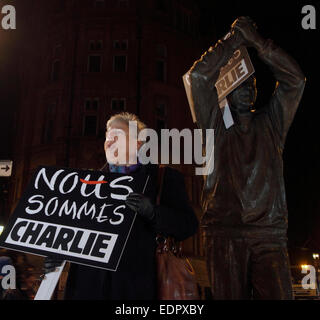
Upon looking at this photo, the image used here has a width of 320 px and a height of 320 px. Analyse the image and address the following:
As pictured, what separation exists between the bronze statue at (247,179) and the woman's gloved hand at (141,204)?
65 centimetres

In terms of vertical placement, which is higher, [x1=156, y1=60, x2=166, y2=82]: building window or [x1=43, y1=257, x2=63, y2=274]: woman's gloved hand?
[x1=156, y1=60, x2=166, y2=82]: building window

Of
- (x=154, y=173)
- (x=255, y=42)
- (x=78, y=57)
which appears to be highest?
(x=78, y=57)

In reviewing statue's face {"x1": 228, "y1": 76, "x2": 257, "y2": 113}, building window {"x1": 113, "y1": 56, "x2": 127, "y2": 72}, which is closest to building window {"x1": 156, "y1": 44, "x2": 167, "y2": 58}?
building window {"x1": 113, "y1": 56, "x2": 127, "y2": 72}

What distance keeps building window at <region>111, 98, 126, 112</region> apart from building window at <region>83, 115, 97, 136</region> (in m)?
1.14

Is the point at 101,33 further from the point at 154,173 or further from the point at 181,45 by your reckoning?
the point at 154,173

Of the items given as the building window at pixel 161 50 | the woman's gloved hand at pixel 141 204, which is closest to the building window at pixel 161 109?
the building window at pixel 161 50

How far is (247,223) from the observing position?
2.29 meters

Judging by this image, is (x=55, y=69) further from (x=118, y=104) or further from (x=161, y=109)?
(x=161, y=109)

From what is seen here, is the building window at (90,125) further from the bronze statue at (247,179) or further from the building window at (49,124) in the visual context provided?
the bronze statue at (247,179)

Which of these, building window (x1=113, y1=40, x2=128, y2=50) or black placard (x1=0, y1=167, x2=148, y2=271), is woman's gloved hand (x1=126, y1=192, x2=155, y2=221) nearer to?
black placard (x1=0, y1=167, x2=148, y2=271)

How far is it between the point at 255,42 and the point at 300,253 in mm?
13307

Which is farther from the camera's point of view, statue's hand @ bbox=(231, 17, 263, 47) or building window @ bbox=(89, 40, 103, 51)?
building window @ bbox=(89, 40, 103, 51)

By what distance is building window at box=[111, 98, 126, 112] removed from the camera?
18.4m

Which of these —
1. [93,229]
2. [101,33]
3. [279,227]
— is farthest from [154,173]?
[101,33]
